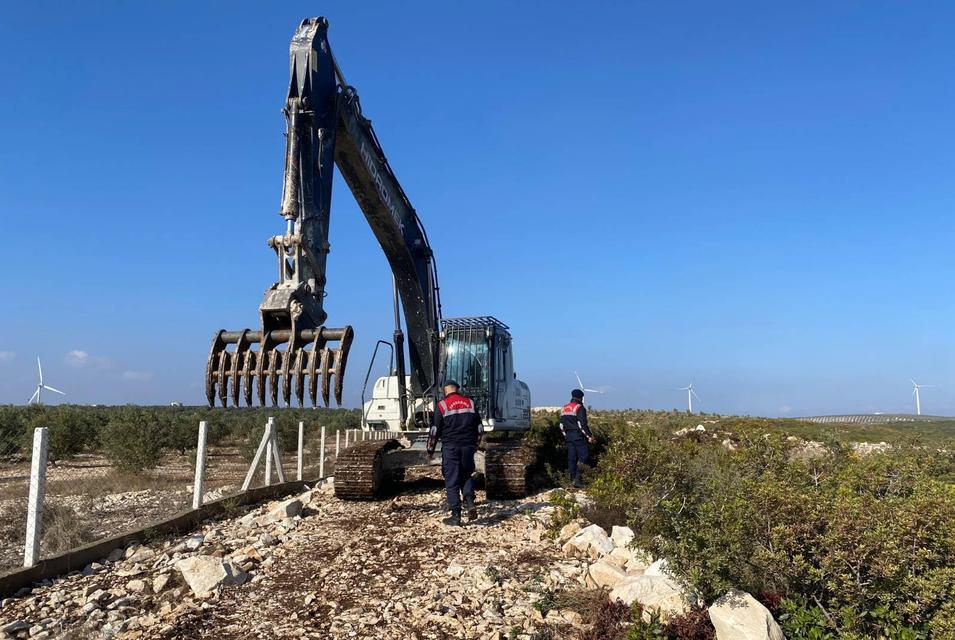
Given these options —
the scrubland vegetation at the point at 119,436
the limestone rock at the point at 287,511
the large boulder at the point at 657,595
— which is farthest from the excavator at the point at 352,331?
the scrubland vegetation at the point at 119,436

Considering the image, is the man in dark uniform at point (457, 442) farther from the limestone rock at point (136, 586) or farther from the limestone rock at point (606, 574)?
the limestone rock at point (136, 586)

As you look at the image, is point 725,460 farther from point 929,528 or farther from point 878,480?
point 929,528

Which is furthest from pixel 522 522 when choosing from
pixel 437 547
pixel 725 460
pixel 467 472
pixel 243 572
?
pixel 243 572

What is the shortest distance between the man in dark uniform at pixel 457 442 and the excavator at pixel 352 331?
1375mm

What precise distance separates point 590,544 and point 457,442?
2.64 metres

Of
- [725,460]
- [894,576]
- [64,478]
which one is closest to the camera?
[894,576]

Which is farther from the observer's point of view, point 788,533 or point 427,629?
point 427,629

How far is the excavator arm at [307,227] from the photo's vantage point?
7.81 m

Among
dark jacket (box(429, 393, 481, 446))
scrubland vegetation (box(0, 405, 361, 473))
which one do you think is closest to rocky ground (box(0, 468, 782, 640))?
dark jacket (box(429, 393, 481, 446))

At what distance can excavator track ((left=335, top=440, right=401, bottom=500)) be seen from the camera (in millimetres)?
10289

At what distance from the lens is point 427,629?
505 cm

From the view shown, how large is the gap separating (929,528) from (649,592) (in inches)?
76.4

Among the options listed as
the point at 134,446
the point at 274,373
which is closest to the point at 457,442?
the point at 274,373

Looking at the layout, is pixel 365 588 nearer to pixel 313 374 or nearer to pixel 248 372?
pixel 313 374
